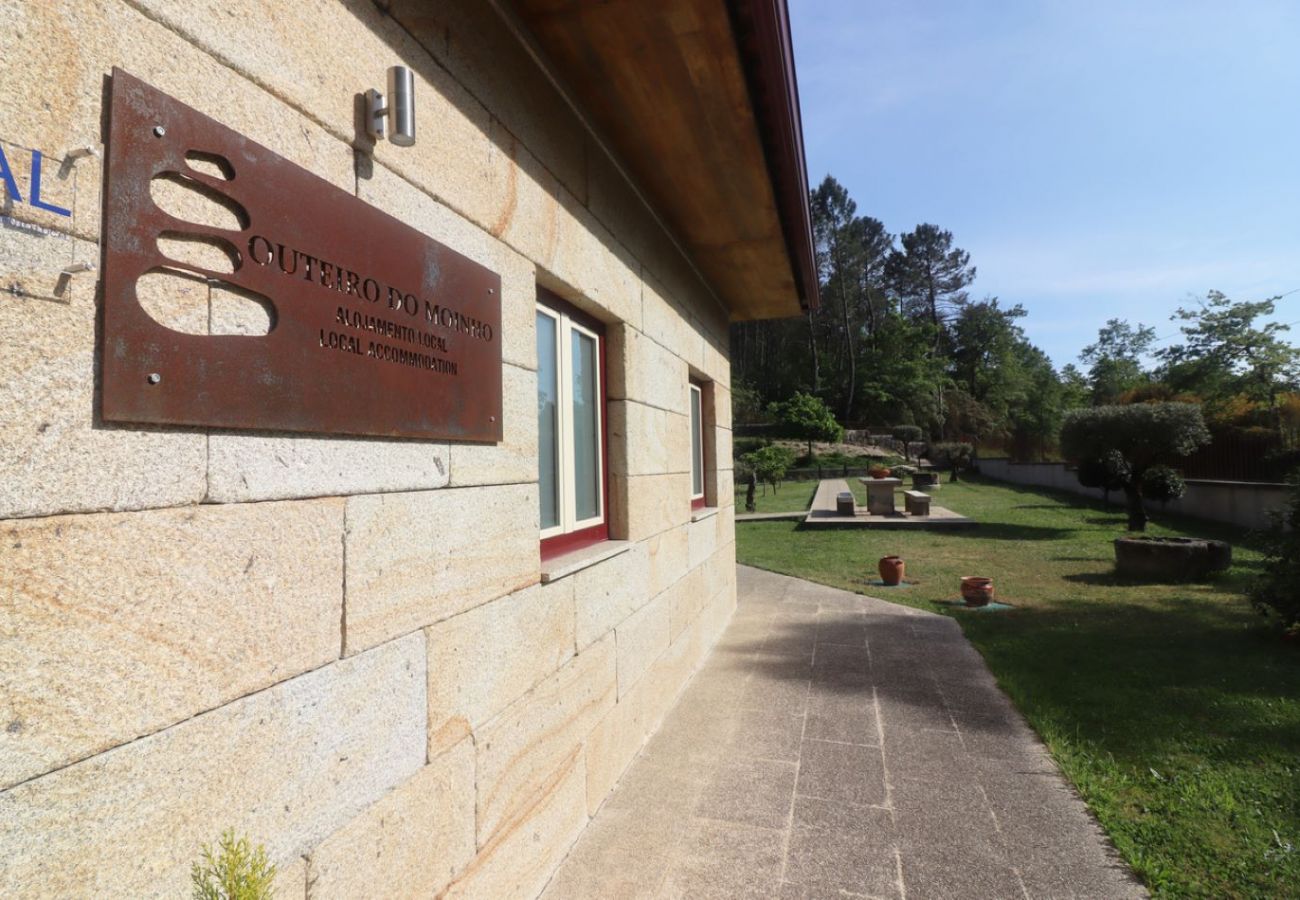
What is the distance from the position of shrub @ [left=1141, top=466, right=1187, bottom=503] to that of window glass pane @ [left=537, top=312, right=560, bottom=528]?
15691 millimetres

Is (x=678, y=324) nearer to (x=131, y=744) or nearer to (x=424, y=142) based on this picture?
(x=424, y=142)

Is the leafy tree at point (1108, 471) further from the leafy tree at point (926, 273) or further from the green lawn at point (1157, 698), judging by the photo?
the leafy tree at point (926, 273)

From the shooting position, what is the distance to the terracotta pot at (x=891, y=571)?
9172 millimetres

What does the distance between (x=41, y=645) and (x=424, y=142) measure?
1633mm

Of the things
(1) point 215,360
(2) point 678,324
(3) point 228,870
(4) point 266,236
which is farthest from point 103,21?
(2) point 678,324

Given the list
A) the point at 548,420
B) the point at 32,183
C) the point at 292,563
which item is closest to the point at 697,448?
the point at 548,420

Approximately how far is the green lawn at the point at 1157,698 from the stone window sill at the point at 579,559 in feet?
8.57

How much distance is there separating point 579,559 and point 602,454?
805 mm

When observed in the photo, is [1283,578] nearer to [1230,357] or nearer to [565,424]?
[565,424]

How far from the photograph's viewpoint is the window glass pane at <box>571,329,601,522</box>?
348 cm

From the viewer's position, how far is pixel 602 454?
3736mm

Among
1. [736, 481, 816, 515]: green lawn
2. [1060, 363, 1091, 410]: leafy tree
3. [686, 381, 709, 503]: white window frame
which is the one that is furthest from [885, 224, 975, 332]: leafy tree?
[686, 381, 709, 503]: white window frame

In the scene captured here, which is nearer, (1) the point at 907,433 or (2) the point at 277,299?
(2) the point at 277,299

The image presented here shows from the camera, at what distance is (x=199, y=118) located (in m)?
1.33
